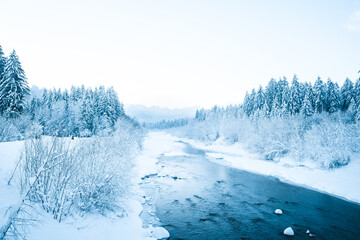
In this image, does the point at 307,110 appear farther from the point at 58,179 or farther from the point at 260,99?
the point at 58,179

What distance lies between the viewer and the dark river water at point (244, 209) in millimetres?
10016

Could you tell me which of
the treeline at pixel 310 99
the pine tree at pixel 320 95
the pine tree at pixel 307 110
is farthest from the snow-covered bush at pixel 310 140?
the pine tree at pixel 320 95

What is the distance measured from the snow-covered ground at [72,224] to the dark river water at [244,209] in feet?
6.49

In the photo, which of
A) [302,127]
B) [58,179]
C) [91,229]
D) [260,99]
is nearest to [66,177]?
[58,179]

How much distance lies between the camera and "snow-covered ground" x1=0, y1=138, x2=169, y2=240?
16.6ft

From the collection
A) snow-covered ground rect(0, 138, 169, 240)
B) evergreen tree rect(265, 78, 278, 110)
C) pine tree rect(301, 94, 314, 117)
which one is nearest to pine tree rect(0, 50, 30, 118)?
snow-covered ground rect(0, 138, 169, 240)

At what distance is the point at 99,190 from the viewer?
852 centimetres

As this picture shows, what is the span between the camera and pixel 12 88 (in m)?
26.6

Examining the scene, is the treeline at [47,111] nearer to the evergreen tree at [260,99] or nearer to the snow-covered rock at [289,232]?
the snow-covered rock at [289,232]

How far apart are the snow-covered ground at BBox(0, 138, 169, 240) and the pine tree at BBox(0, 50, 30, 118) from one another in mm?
24614

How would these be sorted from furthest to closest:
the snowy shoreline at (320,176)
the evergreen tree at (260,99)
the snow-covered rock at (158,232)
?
the evergreen tree at (260,99) < the snowy shoreline at (320,176) < the snow-covered rock at (158,232)

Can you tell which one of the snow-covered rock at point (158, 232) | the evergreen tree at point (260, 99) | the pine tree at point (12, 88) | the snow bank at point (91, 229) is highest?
the evergreen tree at point (260, 99)

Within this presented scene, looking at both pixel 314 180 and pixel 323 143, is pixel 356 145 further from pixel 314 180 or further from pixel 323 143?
pixel 314 180

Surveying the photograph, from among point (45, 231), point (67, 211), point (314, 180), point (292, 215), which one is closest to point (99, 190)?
point (67, 211)
